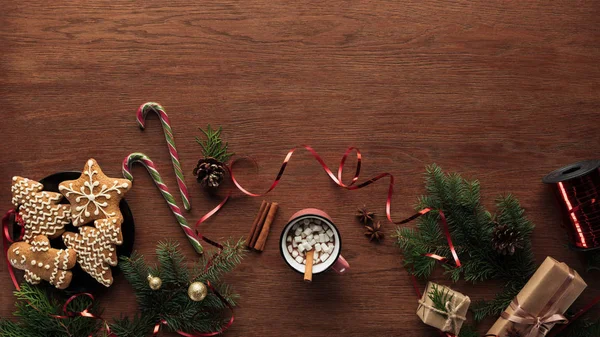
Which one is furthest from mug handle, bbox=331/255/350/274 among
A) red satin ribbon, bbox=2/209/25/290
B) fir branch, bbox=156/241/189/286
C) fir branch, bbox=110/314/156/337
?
red satin ribbon, bbox=2/209/25/290

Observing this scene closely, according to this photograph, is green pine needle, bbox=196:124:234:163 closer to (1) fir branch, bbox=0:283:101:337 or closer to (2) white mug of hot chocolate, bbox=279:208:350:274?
(2) white mug of hot chocolate, bbox=279:208:350:274

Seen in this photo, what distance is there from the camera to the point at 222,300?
1.57 metres

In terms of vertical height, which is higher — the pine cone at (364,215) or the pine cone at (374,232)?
the pine cone at (364,215)

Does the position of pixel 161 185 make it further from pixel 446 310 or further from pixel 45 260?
pixel 446 310

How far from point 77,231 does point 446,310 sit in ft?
3.53

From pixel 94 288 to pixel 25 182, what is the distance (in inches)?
14.3

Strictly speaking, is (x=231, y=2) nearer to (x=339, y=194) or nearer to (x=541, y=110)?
(x=339, y=194)

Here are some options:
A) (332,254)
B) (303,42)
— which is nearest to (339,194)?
(332,254)

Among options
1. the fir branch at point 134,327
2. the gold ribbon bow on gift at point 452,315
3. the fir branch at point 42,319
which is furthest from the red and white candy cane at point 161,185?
the gold ribbon bow on gift at point 452,315

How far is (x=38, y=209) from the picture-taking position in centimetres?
152

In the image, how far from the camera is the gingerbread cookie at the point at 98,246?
1.50 m

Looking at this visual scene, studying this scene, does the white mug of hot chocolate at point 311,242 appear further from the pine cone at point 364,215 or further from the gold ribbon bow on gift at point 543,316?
the gold ribbon bow on gift at point 543,316

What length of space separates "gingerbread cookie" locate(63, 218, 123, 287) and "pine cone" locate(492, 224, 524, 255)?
1.06 meters

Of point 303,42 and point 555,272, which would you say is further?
point 303,42
